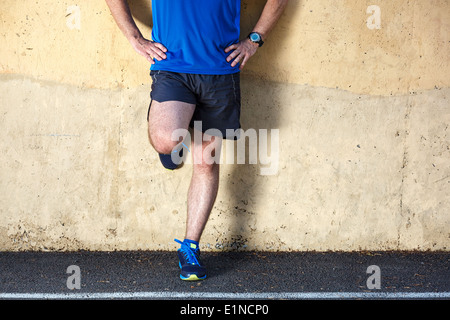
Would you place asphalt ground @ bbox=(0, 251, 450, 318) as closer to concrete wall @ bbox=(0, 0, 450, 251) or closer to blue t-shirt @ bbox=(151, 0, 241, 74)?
concrete wall @ bbox=(0, 0, 450, 251)

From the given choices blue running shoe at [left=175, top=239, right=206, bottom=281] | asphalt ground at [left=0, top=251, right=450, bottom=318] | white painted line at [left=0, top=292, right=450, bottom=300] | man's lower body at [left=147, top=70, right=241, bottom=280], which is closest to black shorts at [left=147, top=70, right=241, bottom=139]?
man's lower body at [left=147, top=70, right=241, bottom=280]

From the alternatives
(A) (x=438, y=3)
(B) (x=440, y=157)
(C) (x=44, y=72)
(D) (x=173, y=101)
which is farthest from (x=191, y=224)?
(A) (x=438, y=3)

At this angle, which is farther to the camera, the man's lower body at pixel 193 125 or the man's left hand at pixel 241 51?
the man's left hand at pixel 241 51

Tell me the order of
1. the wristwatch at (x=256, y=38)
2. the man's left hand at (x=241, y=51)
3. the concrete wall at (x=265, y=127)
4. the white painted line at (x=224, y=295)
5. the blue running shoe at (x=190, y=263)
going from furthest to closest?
the concrete wall at (x=265, y=127) < the wristwatch at (x=256, y=38) < the man's left hand at (x=241, y=51) < the blue running shoe at (x=190, y=263) < the white painted line at (x=224, y=295)

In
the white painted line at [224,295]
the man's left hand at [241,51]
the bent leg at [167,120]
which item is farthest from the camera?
the man's left hand at [241,51]

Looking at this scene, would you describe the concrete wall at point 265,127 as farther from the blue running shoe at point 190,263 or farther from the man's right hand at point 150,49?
the blue running shoe at point 190,263

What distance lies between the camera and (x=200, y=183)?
155 inches

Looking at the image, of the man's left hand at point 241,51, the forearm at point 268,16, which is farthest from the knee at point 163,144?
the forearm at point 268,16

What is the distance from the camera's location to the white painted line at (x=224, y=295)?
344 cm

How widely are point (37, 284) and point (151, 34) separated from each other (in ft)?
6.45

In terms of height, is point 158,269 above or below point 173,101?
below

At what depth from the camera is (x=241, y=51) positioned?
A: 3924mm

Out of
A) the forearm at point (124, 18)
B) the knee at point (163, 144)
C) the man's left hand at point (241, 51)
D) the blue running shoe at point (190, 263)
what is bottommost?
the blue running shoe at point (190, 263)

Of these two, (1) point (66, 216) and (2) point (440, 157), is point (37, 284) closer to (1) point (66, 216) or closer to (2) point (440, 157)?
(1) point (66, 216)
